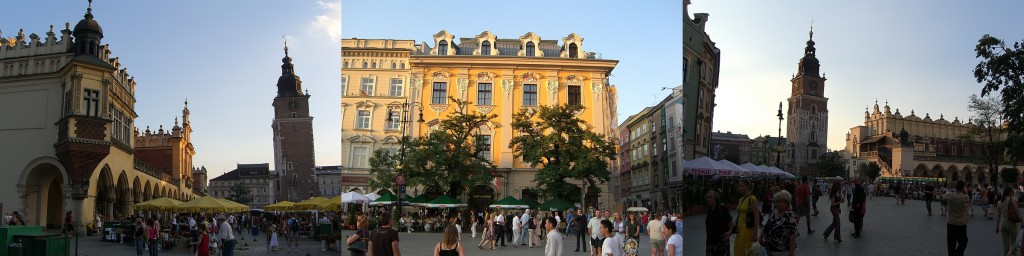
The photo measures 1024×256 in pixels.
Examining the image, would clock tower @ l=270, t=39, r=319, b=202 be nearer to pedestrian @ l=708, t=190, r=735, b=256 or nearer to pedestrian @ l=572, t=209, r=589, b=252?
pedestrian @ l=572, t=209, r=589, b=252

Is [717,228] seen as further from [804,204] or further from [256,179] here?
[804,204]

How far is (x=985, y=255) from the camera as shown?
12719mm

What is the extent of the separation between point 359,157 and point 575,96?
1.52 metres

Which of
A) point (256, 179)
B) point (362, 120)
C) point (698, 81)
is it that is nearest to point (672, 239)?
point (698, 81)

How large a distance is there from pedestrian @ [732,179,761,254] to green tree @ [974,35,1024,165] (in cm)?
914

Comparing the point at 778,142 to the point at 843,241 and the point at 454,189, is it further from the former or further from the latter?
the point at 843,241

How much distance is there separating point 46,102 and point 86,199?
1530mm

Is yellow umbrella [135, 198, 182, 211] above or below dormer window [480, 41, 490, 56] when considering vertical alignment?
below

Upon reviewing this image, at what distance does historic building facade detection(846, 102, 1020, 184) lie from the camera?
13883 millimetres

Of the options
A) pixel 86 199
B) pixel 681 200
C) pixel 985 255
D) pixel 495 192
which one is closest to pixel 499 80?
pixel 495 192

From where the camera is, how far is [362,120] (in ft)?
17.1

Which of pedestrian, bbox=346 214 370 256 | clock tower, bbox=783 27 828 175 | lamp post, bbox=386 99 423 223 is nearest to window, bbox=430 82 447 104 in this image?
lamp post, bbox=386 99 423 223

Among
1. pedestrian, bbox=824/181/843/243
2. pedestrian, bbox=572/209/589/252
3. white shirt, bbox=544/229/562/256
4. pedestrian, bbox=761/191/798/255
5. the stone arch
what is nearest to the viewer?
white shirt, bbox=544/229/562/256

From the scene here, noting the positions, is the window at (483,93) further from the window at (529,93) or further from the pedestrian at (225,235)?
the pedestrian at (225,235)
